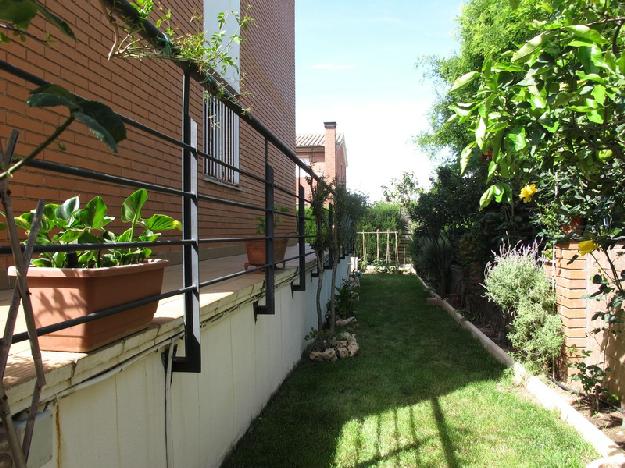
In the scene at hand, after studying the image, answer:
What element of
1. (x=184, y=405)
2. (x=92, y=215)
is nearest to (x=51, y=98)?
(x=92, y=215)

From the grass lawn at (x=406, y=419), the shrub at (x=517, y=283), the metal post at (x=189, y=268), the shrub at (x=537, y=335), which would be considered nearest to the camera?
the metal post at (x=189, y=268)

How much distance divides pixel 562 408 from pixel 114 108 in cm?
430

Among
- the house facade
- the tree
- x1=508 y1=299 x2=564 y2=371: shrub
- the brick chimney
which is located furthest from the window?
the brick chimney

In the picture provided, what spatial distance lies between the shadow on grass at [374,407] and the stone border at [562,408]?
0.60ft

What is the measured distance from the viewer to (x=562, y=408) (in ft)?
11.9

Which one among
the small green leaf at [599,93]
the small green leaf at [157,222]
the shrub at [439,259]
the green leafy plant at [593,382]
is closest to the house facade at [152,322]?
the small green leaf at [157,222]

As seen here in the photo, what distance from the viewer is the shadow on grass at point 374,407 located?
3.08 metres

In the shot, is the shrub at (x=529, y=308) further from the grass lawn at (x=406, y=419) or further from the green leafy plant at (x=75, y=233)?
the green leafy plant at (x=75, y=233)

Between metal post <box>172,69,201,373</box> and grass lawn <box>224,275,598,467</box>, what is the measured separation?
1.06 metres

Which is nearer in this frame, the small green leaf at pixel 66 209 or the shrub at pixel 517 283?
the small green leaf at pixel 66 209

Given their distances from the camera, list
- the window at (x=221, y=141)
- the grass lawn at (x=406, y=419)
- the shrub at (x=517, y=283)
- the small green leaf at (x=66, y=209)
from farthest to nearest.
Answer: the window at (x=221, y=141), the shrub at (x=517, y=283), the grass lawn at (x=406, y=419), the small green leaf at (x=66, y=209)

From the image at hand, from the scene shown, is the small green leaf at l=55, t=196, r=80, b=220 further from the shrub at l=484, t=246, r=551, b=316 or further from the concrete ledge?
the shrub at l=484, t=246, r=551, b=316

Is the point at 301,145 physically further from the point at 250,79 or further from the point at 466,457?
the point at 466,457

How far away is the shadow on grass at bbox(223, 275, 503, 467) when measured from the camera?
3080 mm
